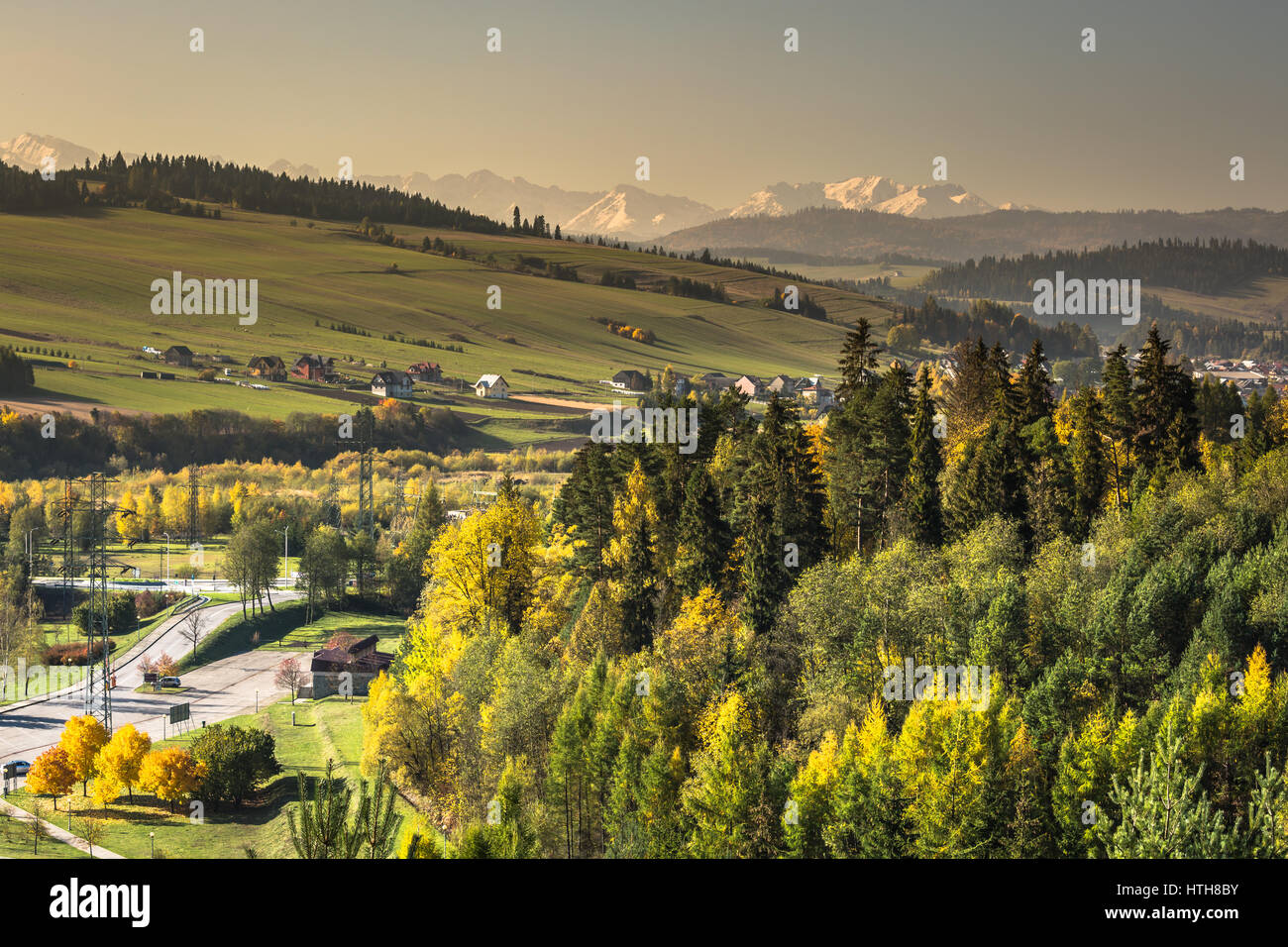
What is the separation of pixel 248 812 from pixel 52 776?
12.2 meters

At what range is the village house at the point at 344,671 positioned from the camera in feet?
321

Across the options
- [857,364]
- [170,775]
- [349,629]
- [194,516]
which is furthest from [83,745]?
[194,516]

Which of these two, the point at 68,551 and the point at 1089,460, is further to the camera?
the point at 68,551

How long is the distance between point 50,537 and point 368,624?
56865 mm

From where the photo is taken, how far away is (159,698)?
98125 mm

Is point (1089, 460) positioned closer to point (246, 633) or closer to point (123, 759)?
point (123, 759)

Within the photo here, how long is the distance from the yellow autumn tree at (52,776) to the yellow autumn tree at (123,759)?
186cm

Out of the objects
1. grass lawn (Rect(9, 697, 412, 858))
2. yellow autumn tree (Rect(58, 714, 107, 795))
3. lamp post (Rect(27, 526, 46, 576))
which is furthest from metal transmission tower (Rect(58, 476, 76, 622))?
yellow autumn tree (Rect(58, 714, 107, 795))

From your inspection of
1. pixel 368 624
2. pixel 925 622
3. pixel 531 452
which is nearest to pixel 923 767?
pixel 925 622

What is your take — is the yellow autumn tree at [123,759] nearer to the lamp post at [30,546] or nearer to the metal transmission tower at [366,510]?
the metal transmission tower at [366,510]

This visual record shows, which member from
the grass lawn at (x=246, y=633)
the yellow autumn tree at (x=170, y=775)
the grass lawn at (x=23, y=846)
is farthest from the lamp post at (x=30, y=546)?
the grass lawn at (x=23, y=846)
